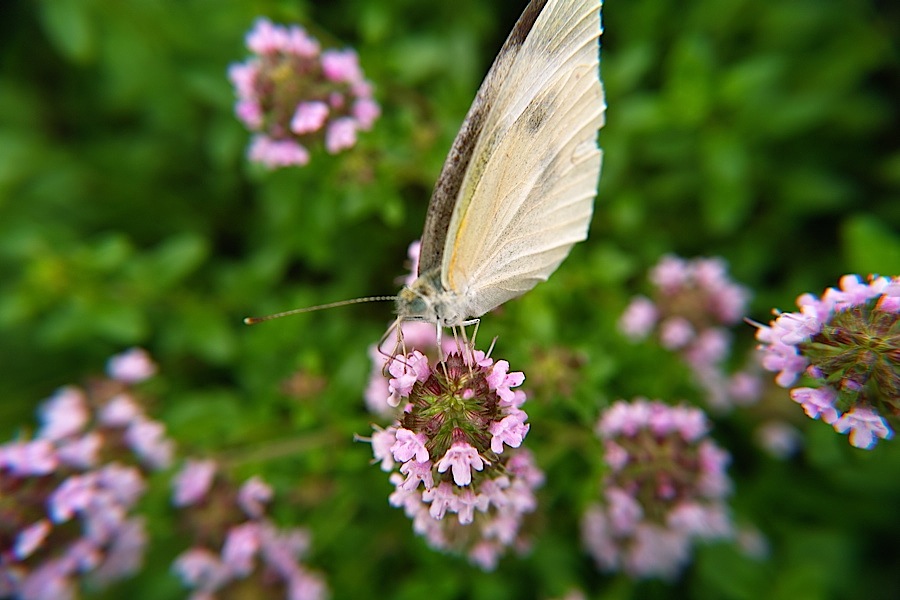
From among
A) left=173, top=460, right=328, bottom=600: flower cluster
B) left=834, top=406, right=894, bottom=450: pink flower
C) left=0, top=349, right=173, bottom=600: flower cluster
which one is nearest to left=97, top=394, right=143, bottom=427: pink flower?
left=0, top=349, right=173, bottom=600: flower cluster

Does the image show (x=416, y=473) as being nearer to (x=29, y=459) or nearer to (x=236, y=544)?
(x=236, y=544)

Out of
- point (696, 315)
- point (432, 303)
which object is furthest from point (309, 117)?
point (696, 315)

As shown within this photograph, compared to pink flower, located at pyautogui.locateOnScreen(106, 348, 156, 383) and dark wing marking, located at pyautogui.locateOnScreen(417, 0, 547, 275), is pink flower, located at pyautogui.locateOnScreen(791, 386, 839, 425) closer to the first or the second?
dark wing marking, located at pyautogui.locateOnScreen(417, 0, 547, 275)

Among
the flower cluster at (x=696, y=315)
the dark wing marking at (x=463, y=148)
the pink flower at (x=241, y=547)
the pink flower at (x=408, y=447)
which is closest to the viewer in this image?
the pink flower at (x=408, y=447)

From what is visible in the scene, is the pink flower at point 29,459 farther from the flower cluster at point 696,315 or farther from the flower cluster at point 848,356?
the flower cluster at point 848,356

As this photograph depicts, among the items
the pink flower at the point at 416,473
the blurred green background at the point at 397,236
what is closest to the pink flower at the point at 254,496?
the blurred green background at the point at 397,236

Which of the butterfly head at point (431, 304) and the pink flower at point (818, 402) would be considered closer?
the pink flower at point (818, 402)
